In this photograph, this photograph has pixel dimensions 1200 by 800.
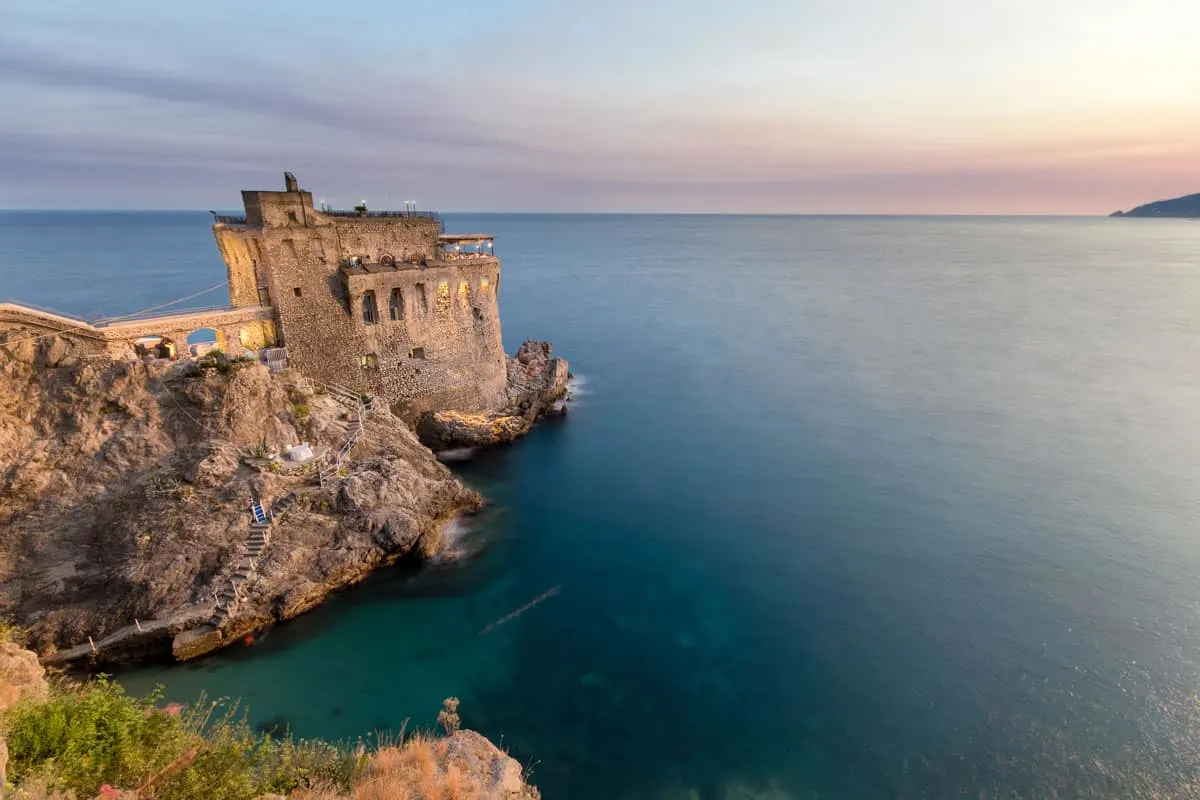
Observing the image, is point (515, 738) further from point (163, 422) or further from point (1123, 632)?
point (1123, 632)

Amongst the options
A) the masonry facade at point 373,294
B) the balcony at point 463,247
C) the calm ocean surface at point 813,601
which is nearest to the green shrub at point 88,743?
the calm ocean surface at point 813,601

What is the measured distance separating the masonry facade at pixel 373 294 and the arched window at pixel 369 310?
6 centimetres

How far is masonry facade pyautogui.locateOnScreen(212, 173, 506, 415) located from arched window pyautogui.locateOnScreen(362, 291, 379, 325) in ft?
0.19

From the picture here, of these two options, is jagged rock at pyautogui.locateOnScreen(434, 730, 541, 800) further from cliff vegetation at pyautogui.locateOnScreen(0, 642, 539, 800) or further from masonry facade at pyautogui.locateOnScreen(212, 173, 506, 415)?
masonry facade at pyautogui.locateOnScreen(212, 173, 506, 415)

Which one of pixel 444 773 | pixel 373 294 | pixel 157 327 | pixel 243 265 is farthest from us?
pixel 373 294

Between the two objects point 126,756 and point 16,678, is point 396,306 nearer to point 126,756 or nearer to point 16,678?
point 16,678

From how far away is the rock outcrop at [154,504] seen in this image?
2081cm

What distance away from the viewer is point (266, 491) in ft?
78.1

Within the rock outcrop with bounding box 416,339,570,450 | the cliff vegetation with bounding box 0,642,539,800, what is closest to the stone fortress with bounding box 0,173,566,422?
the rock outcrop with bounding box 416,339,570,450

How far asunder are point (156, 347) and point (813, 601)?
31.6m

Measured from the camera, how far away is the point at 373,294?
Result: 1276 inches

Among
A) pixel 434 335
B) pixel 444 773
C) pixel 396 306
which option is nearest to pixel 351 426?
pixel 396 306

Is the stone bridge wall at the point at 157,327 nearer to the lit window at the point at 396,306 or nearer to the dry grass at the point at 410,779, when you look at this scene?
the lit window at the point at 396,306

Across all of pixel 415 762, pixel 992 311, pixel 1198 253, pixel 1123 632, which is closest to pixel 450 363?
pixel 415 762
